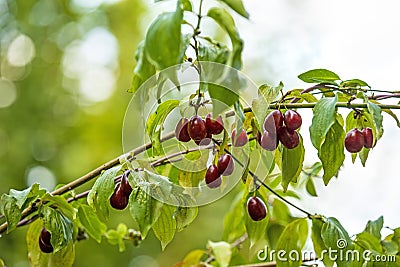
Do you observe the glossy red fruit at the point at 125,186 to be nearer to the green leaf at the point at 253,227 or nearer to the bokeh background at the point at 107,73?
the green leaf at the point at 253,227

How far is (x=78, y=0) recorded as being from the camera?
108 inches

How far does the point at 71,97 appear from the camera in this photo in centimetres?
257

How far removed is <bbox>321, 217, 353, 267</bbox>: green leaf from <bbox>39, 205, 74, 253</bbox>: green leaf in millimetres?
191

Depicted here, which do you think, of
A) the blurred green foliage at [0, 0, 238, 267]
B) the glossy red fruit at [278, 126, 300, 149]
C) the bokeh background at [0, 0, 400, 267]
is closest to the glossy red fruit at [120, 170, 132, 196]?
the glossy red fruit at [278, 126, 300, 149]

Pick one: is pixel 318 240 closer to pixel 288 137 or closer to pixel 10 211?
pixel 288 137

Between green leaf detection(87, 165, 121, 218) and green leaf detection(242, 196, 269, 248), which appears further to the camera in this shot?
green leaf detection(242, 196, 269, 248)

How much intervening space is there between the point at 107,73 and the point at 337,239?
7.53 ft

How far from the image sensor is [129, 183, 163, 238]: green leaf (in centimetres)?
34

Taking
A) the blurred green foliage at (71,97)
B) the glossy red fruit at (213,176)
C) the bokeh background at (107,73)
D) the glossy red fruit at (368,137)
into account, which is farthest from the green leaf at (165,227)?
the blurred green foliage at (71,97)

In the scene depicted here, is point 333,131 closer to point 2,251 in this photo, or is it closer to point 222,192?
point 222,192

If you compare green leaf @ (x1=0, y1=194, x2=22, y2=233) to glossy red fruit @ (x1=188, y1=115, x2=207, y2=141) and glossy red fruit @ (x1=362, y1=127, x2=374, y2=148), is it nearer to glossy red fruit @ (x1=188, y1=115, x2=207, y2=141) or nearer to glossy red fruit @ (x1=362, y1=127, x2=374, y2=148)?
glossy red fruit @ (x1=188, y1=115, x2=207, y2=141)

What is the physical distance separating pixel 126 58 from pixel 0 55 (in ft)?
1.90

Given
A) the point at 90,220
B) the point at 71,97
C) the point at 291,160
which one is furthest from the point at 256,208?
the point at 71,97

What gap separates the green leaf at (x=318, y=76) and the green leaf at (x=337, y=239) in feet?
0.38
